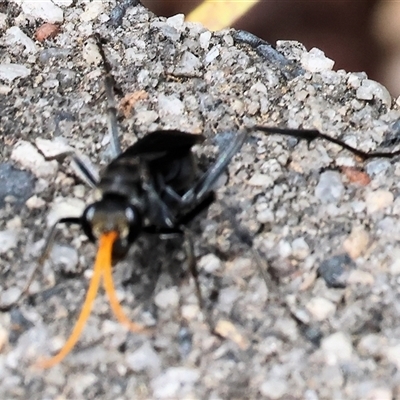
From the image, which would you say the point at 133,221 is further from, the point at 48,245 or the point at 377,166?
the point at 377,166

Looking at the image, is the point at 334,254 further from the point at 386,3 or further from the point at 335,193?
the point at 386,3

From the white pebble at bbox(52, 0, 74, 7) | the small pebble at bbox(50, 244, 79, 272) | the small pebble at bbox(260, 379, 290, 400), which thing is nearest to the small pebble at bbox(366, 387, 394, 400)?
the small pebble at bbox(260, 379, 290, 400)

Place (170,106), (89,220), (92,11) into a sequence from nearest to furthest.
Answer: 1. (89,220)
2. (170,106)
3. (92,11)

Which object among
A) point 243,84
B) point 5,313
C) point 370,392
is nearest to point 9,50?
point 243,84

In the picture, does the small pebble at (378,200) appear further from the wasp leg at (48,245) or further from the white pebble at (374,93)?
the wasp leg at (48,245)

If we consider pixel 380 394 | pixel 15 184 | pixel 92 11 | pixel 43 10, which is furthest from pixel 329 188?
pixel 43 10

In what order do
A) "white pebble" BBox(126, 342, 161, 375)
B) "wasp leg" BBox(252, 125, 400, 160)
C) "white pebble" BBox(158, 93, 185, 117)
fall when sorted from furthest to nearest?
"white pebble" BBox(158, 93, 185, 117) → "wasp leg" BBox(252, 125, 400, 160) → "white pebble" BBox(126, 342, 161, 375)

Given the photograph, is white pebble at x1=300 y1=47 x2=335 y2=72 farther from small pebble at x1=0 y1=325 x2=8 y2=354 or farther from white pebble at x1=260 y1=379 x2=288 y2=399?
small pebble at x1=0 y1=325 x2=8 y2=354
